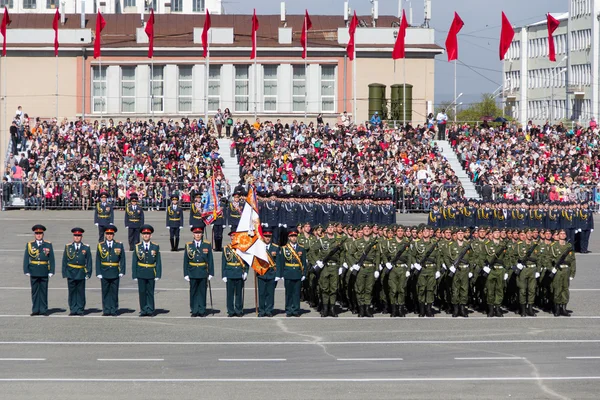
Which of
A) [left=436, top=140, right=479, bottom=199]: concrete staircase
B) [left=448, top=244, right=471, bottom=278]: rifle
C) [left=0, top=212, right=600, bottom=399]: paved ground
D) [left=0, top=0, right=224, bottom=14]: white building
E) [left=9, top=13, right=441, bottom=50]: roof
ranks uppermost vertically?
[left=0, top=0, right=224, bottom=14]: white building

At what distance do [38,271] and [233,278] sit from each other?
308 cm

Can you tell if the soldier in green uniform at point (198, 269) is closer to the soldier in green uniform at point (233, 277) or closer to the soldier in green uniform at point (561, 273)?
the soldier in green uniform at point (233, 277)

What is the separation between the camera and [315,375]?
50.7ft

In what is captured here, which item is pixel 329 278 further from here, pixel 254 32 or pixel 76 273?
pixel 254 32

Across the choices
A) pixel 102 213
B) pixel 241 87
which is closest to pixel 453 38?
pixel 241 87

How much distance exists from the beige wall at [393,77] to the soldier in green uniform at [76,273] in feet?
116

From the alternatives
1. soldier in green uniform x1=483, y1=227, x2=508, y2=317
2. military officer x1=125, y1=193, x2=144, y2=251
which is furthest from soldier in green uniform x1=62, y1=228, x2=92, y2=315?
military officer x1=125, y1=193, x2=144, y2=251

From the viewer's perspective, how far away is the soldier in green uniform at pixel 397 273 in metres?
20.6

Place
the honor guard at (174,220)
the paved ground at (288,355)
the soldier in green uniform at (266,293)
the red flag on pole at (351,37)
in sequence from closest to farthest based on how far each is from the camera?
1. the paved ground at (288,355)
2. the soldier in green uniform at (266,293)
3. the honor guard at (174,220)
4. the red flag on pole at (351,37)

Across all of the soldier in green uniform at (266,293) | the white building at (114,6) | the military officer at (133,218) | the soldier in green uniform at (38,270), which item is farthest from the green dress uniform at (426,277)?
the white building at (114,6)

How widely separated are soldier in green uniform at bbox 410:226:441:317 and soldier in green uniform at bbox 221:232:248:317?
2.78m

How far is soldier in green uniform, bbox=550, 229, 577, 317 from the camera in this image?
20875 mm

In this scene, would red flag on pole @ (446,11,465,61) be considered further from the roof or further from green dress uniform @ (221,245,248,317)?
green dress uniform @ (221,245,248,317)

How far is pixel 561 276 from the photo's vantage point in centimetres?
2092
